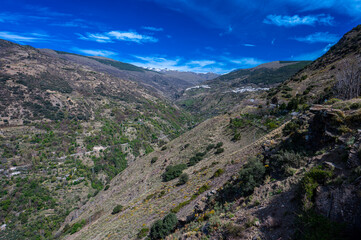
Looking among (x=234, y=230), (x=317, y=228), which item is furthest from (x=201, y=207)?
(x=317, y=228)

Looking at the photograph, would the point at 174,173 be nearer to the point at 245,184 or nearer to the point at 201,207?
the point at 201,207

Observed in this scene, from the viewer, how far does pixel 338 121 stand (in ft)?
27.3

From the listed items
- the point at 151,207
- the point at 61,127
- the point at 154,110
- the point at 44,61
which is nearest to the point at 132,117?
the point at 154,110

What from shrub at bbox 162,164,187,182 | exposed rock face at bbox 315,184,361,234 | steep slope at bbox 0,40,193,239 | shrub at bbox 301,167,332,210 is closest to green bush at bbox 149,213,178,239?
shrub at bbox 301,167,332,210

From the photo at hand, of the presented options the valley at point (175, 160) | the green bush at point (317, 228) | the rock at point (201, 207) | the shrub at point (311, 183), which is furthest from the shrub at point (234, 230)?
the rock at point (201, 207)

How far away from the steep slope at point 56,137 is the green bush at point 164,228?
58.0m

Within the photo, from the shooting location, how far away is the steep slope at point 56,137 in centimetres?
5897

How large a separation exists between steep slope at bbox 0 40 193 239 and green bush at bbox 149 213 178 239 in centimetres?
5803

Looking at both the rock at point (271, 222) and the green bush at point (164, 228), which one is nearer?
the rock at point (271, 222)

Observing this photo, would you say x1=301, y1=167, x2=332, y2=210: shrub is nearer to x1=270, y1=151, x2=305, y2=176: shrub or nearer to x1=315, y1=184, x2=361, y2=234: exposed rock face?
x1=315, y1=184, x2=361, y2=234: exposed rock face

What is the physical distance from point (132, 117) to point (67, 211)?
9016 cm

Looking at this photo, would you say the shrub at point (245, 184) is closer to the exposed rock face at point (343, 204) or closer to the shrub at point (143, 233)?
the exposed rock face at point (343, 204)

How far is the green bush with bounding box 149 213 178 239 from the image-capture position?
11.7 m

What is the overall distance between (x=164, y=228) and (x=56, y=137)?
348 ft
